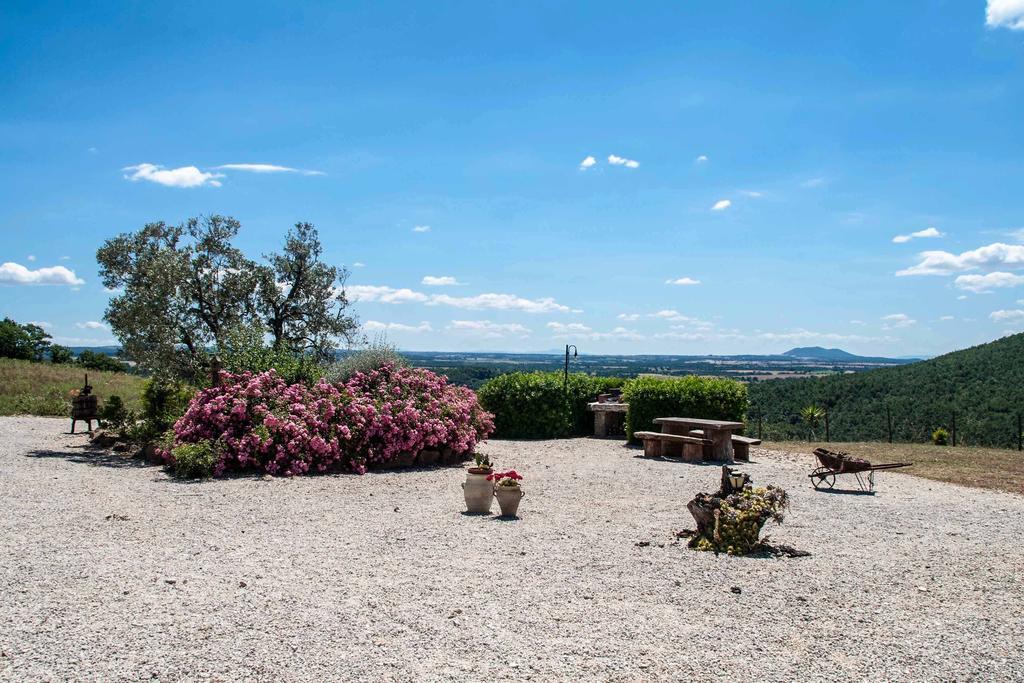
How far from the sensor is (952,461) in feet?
45.3

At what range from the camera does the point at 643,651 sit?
14.0 ft

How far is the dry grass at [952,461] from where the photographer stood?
38.0ft

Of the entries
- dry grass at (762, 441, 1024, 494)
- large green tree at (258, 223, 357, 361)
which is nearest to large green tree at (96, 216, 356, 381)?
large green tree at (258, 223, 357, 361)

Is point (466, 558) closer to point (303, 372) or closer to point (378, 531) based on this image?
point (378, 531)

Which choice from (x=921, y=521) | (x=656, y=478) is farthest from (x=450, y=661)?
(x=656, y=478)

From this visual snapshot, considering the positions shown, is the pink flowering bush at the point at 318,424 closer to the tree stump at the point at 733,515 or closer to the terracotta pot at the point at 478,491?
the terracotta pot at the point at 478,491

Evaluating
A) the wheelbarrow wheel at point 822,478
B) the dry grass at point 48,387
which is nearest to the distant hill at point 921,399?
the wheelbarrow wheel at point 822,478

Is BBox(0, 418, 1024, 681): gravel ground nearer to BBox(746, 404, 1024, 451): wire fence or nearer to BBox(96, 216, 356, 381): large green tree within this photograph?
BBox(96, 216, 356, 381): large green tree

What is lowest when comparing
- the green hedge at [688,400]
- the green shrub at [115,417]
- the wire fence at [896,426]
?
the wire fence at [896,426]

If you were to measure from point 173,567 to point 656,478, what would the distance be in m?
7.16

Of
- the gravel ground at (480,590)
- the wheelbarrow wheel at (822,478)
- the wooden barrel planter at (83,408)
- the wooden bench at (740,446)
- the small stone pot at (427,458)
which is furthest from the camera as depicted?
the wooden barrel planter at (83,408)

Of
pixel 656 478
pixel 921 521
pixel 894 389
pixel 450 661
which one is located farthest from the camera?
pixel 894 389

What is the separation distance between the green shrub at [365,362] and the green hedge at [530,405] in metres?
3.98

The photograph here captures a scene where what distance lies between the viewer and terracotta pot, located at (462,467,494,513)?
26.9 ft
